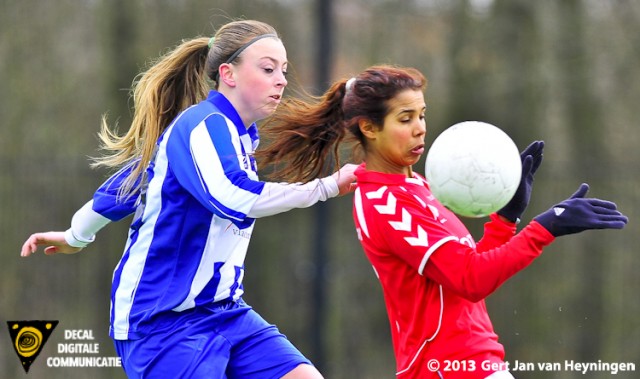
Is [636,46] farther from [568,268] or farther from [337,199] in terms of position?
[337,199]

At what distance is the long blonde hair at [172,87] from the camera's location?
3.77m

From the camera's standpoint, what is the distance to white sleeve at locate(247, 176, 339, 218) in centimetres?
326

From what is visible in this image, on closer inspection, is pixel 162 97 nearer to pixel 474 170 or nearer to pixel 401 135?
pixel 401 135

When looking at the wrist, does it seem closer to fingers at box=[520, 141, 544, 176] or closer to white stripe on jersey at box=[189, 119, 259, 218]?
white stripe on jersey at box=[189, 119, 259, 218]

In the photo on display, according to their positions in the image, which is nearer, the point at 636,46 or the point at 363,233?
the point at 363,233

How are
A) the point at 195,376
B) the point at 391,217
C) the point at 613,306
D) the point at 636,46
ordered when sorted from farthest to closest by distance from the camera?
the point at 636,46, the point at 613,306, the point at 195,376, the point at 391,217

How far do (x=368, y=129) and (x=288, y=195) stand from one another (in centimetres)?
36

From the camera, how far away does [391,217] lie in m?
3.11

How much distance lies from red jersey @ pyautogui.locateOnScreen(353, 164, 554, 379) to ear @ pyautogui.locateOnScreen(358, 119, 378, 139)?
129 mm

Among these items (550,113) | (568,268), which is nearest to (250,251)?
(568,268)

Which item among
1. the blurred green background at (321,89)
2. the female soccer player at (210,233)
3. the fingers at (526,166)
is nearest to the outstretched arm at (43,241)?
the female soccer player at (210,233)

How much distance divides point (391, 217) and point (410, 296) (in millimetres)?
284

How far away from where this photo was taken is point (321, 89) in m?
7.23

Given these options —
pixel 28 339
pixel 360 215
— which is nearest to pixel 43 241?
pixel 360 215
